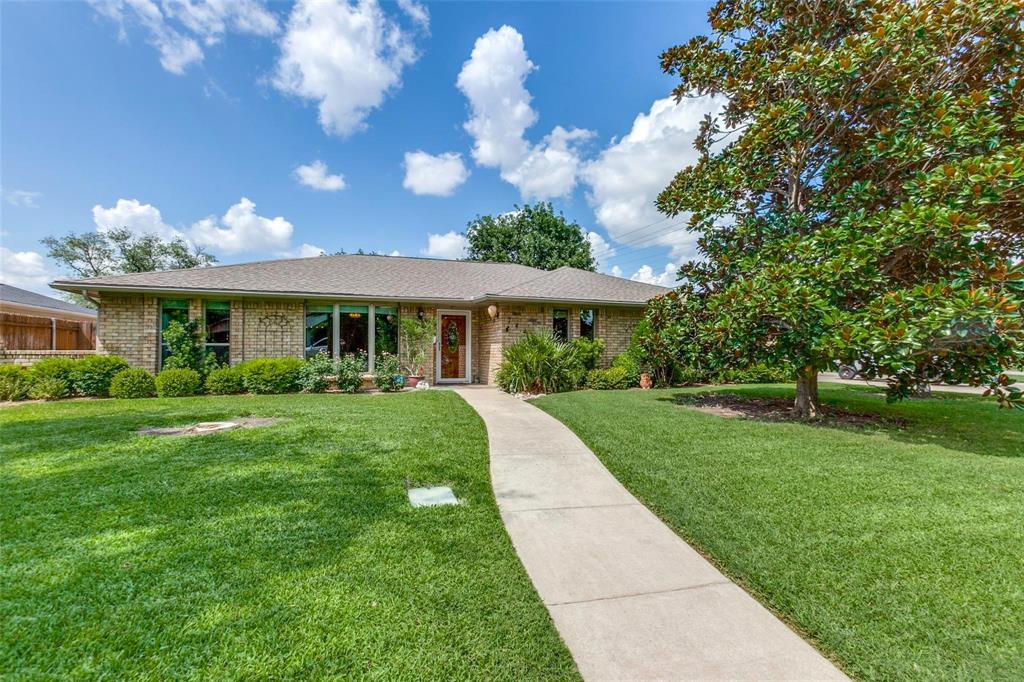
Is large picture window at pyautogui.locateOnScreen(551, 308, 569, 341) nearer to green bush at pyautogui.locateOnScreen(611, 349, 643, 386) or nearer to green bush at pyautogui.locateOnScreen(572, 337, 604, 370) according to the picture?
green bush at pyautogui.locateOnScreen(572, 337, 604, 370)

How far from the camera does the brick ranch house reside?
10711 mm

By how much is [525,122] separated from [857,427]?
50.4 ft

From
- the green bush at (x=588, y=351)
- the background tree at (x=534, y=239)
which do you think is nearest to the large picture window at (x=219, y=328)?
the green bush at (x=588, y=351)

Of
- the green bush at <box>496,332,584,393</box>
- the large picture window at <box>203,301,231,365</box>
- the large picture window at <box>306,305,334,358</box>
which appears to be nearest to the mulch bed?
the green bush at <box>496,332,584,393</box>

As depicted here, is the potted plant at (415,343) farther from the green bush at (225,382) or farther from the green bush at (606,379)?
the green bush at (606,379)

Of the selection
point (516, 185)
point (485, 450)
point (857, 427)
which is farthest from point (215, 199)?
point (857, 427)

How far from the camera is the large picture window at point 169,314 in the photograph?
1090 cm

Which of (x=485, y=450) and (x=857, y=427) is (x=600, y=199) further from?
(x=485, y=450)

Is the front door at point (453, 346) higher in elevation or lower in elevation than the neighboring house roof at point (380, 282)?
lower

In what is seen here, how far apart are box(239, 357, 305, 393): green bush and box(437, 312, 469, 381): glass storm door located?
4113 millimetres

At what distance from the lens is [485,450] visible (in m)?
5.76

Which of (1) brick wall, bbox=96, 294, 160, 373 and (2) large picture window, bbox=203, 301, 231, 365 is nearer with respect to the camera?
(1) brick wall, bbox=96, 294, 160, 373

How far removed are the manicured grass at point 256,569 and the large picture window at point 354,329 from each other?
6.95 m

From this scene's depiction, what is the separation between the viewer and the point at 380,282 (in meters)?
13.2
